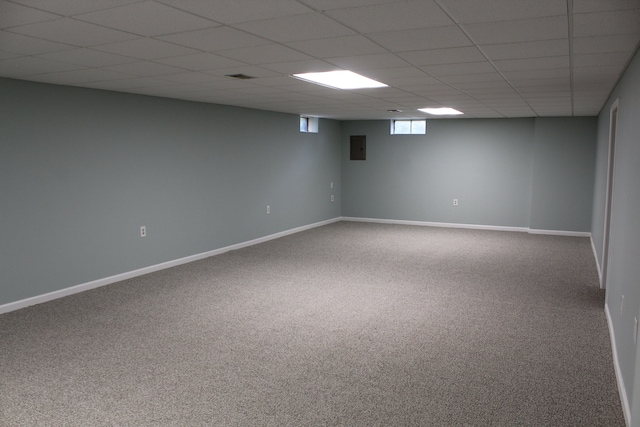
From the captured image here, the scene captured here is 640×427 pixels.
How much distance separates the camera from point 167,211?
19.5ft

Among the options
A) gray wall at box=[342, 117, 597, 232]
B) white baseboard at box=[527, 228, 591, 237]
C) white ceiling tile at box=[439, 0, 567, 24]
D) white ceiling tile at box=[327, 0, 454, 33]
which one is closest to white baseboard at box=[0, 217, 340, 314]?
gray wall at box=[342, 117, 597, 232]

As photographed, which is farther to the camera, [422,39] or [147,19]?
[422,39]

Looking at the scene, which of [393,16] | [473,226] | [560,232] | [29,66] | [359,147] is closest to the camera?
[393,16]

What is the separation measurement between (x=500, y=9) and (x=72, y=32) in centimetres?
219

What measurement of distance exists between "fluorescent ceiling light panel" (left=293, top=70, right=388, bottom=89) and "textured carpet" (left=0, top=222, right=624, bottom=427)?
2085 mm

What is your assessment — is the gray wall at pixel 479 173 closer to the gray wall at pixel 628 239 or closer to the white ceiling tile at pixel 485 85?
the white ceiling tile at pixel 485 85

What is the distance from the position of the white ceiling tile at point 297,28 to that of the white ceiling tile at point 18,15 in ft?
3.01

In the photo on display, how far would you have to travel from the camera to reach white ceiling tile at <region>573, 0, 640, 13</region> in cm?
201

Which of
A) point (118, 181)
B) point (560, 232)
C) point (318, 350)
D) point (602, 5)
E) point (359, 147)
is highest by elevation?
point (602, 5)

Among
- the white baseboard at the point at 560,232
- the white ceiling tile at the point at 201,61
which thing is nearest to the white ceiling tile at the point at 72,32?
the white ceiling tile at the point at 201,61

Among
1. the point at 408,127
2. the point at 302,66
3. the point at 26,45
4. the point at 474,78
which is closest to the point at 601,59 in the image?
the point at 474,78

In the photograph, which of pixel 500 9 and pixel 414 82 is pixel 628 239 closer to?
pixel 500 9

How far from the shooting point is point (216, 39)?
274 cm

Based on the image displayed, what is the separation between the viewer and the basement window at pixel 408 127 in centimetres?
942
